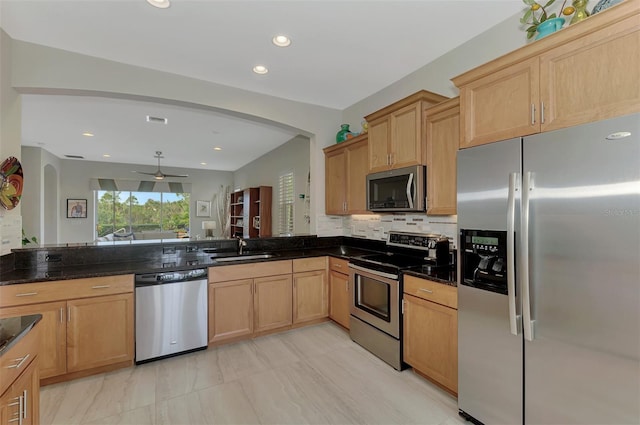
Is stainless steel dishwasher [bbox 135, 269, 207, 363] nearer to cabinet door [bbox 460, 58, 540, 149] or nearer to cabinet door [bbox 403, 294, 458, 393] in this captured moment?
cabinet door [bbox 403, 294, 458, 393]

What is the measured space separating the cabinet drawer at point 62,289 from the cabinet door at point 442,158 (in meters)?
2.80

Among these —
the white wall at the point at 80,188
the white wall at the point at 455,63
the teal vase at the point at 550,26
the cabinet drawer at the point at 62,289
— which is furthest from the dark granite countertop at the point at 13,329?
the white wall at the point at 80,188

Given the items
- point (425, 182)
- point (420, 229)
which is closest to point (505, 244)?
point (425, 182)

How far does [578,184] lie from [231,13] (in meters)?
2.53

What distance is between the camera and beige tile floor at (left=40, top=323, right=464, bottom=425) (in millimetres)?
1981

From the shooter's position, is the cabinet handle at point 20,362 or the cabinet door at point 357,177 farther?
the cabinet door at point 357,177

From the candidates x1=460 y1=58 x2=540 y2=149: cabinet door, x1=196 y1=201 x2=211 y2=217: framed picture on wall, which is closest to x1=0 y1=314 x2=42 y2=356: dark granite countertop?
x1=460 y1=58 x2=540 y2=149: cabinet door

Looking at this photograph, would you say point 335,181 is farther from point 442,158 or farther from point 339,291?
point 442,158

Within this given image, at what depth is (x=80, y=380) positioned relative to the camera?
2.40 meters

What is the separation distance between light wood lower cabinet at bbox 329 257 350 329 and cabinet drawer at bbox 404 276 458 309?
942mm

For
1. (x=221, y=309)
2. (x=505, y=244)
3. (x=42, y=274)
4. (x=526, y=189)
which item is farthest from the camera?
(x=221, y=309)

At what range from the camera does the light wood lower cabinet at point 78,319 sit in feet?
7.28

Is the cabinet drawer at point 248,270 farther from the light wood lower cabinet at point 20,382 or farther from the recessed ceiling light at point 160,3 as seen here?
the recessed ceiling light at point 160,3

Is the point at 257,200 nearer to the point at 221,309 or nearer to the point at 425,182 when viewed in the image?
the point at 221,309
